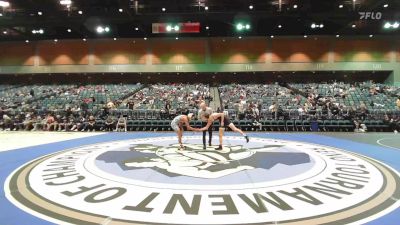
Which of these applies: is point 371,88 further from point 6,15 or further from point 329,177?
point 6,15

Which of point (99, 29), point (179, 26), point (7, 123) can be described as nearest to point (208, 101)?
point (179, 26)

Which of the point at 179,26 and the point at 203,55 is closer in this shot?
the point at 179,26

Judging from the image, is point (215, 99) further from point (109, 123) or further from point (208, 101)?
point (109, 123)

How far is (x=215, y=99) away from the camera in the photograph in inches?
959

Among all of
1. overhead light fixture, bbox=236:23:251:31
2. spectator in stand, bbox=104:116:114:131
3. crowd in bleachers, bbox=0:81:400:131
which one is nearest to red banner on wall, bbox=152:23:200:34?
overhead light fixture, bbox=236:23:251:31

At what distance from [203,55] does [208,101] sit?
9120 millimetres

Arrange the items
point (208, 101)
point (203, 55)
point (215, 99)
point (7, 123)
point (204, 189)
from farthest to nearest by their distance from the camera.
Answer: point (203, 55) → point (215, 99) → point (208, 101) → point (7, 123) → point (204, 189)

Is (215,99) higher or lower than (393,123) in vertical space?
higher

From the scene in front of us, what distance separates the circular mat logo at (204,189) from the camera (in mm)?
3832

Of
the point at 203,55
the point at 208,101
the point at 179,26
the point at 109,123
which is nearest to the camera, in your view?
the point at 109,123

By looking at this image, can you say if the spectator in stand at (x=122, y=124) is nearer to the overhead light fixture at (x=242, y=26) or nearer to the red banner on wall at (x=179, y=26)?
the red banner on wall at (x=179, y=26)

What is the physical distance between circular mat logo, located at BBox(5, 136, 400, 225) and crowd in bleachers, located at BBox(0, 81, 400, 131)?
997 cm

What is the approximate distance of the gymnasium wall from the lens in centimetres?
2922

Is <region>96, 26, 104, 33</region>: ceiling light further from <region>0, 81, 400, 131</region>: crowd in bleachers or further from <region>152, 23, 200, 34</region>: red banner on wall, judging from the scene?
<region>0, 81, 400, 131</region>: crowd in bleachers
